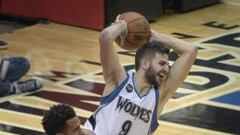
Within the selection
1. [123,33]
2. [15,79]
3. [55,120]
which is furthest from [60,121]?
[15,79]

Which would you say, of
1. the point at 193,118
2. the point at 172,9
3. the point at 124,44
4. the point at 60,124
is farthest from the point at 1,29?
the point at 60,124

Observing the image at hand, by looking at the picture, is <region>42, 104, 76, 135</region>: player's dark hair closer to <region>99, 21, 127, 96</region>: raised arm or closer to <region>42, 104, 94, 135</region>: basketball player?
<region>42, 104, 94, 135</region>: basketball player

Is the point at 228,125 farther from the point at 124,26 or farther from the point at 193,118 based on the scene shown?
the point at 124,26

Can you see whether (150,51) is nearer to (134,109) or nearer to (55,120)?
(134,109)

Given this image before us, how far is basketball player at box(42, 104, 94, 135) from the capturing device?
3051 mm

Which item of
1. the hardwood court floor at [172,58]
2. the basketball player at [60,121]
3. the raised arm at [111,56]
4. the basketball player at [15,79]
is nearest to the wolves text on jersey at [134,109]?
the raised arm at [111,56]

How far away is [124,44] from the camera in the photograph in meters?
3.78

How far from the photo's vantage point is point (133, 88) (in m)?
3.59

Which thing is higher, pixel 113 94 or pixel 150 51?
pixel 150 51

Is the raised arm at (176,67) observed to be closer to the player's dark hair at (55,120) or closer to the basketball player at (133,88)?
the basketball player at (133,88)

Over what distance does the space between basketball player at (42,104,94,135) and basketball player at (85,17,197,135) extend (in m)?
0.46

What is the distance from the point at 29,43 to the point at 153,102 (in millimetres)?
4943

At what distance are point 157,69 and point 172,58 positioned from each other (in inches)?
167

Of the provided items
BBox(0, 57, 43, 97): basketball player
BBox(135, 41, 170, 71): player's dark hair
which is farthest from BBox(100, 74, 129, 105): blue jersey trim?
BBox(0, 57, 43, 97): basketball player
